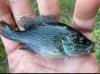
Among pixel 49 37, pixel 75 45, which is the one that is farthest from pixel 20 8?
pixel 75 45

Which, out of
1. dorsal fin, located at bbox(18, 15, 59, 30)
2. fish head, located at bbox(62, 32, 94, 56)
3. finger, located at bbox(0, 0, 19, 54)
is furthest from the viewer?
finger, located at bbox(0, 0, 19, 54)

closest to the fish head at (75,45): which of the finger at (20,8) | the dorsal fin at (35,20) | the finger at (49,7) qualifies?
the dorsal fin at (35,20)

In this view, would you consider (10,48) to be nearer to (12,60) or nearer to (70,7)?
(12,60)

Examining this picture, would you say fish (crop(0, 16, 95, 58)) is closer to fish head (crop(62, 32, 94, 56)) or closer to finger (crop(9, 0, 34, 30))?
fish head (crop(62, 32, 94, 56))

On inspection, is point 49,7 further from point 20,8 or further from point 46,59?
point 46,59

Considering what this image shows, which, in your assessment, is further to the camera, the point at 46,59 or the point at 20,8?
the point at 20,8

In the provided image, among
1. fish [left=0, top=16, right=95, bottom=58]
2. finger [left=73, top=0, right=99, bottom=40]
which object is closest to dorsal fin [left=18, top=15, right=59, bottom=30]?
fish [left=0, top=16, right=95, bottom=58]
